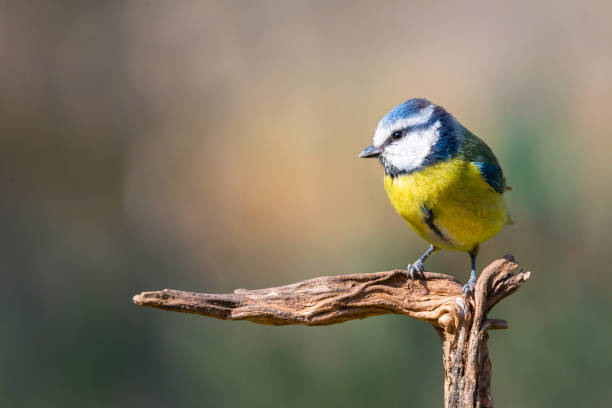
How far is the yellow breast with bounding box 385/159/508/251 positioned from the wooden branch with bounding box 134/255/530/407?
16cm

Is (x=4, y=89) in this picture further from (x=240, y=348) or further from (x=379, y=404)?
(x=379, y=404)

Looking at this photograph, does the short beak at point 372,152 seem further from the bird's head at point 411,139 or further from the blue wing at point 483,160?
the blue wing at point 483,160

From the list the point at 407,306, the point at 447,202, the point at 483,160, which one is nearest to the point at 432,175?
the point at 447,202

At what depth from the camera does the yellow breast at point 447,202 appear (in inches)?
47.9

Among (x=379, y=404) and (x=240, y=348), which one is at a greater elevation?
(x=240, y=348)

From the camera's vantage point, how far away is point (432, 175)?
1218 millimetres

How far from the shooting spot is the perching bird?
122cm

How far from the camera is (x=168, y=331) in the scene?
7.04ft

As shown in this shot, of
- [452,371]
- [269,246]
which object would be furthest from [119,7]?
[452,371]

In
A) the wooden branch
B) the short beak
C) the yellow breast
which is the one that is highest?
the short beak

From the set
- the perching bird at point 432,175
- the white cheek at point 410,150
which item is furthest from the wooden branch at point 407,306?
the white cheek at point 410,150

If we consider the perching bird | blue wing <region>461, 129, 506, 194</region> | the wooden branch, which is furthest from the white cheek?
the wooden branch

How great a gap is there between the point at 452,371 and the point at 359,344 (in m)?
0.93

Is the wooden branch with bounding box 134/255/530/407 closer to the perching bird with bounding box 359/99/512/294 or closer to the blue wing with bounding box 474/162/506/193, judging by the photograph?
the perching bird with bounding box 359/99/512/294
